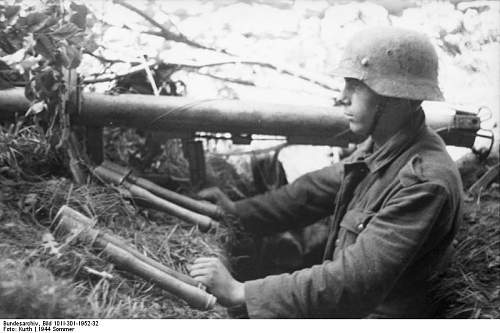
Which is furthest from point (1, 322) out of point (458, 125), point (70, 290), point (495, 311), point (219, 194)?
point (458, 125)

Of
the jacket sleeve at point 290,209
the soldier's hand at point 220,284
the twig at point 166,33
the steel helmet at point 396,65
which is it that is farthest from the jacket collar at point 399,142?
the twig at point 166,33

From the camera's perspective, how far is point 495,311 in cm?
225

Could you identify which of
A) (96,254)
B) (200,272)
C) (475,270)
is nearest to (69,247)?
(96,254)

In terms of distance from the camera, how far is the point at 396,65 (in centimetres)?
215

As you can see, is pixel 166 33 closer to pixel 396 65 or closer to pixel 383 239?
pixel 396 65

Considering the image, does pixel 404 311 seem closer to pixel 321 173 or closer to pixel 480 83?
pixel 321 173

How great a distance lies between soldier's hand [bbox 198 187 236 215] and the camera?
8.83 feet

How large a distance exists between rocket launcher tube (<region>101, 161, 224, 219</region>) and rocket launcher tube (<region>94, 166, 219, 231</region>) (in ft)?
0.15

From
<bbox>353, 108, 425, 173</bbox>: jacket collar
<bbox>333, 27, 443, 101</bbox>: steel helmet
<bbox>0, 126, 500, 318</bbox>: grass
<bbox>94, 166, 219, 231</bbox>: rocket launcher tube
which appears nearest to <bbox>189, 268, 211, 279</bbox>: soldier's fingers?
<bbox>0, 126, 500, 318</bbox>: grass

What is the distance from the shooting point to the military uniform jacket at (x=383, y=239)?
200 cm

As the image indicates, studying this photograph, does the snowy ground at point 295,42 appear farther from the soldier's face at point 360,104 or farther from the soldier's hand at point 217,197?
the soldier's face at point 360,104

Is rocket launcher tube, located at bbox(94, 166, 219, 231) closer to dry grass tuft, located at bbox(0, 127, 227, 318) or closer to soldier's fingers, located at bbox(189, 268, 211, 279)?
dry grass tuft, located at bbox(0, 127, 227, 318)

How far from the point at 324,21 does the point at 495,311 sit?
1500mm

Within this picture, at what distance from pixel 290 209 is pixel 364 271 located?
703 mm
